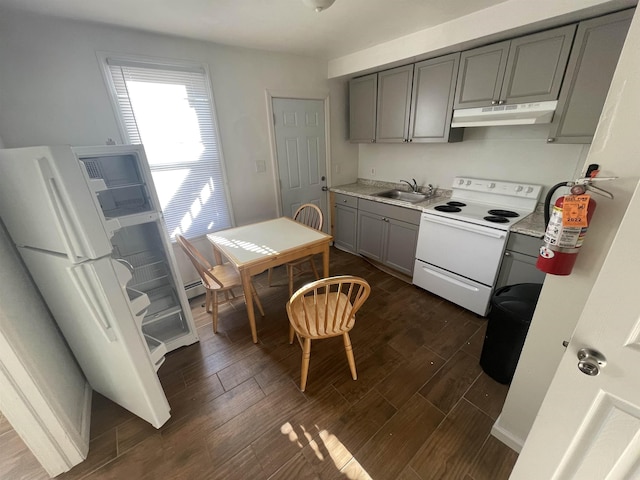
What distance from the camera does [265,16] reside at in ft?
6.10

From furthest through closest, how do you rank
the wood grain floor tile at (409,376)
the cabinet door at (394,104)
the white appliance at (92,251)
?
the cabinet door at (394,104), the wood grain floor tile at (409,376), the white appliance at (92,251)

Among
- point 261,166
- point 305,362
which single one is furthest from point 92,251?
point 261,166

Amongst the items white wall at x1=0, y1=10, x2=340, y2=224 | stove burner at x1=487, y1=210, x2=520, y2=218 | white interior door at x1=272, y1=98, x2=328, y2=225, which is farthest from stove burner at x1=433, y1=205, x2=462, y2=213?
white wall at x1=0, y1=10, x2=340, y2=224

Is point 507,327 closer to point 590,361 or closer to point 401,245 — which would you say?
point 590,361

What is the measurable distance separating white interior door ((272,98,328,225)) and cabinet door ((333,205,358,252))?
39 cm

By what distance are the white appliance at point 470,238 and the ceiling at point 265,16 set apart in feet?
4.75

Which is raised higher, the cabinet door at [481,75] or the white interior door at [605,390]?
the cabinet door at [481,75]

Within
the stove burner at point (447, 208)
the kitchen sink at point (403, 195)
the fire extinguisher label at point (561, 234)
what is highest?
the fire extinguisher label at point (561, 234)

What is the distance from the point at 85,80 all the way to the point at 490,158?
3.49 m

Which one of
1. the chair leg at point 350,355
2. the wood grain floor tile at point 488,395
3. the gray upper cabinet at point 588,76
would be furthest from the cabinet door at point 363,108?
the wood grain floor tile at point 488,395

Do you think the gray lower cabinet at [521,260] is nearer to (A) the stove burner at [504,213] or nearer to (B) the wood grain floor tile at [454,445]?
(A) the stove burner at [504,213]

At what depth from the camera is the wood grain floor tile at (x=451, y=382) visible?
155 centimetres

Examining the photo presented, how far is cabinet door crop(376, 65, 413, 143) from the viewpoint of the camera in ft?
8.53

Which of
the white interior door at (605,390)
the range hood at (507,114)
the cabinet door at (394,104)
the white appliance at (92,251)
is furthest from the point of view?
the cabinet door at (394,104)
